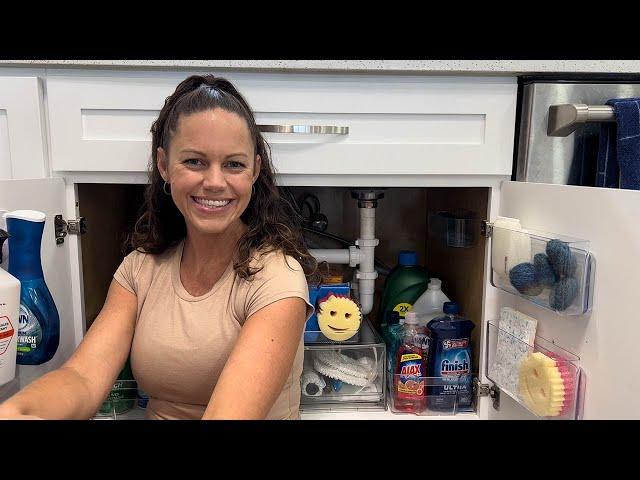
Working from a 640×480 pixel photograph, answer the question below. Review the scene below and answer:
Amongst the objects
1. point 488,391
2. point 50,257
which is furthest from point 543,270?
point 50,257

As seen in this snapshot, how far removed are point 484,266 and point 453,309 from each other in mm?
138

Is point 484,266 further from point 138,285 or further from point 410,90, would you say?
point 138,285

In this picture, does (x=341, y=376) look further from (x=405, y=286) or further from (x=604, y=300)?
(x=604, y=300)

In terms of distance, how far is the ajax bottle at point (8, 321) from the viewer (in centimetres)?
82

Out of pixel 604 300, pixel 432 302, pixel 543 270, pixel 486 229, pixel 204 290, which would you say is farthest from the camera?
pixel 432 302

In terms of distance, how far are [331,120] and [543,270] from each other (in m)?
0.50

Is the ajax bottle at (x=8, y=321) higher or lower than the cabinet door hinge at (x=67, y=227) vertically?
lower

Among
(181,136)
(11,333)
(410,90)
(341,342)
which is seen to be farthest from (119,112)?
(341,342)

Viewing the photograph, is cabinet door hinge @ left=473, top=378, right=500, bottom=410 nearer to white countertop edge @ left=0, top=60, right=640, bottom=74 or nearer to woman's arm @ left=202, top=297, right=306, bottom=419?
woman's arm @ left=202, top=297, right=306, bottom=419

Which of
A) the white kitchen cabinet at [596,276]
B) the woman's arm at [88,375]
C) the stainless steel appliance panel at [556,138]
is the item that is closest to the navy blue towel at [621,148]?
the stainless steel appliance panel at [556,138]

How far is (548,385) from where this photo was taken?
86 cm

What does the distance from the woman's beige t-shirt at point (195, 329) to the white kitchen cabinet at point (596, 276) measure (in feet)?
0.59

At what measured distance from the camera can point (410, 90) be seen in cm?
107

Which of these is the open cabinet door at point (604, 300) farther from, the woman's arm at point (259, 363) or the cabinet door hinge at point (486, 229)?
the woman's arm at point (259, 363)
